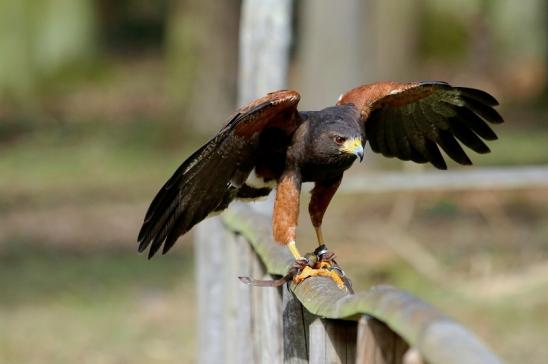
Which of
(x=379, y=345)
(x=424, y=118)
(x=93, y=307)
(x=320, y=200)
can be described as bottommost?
(x=379, y=345)

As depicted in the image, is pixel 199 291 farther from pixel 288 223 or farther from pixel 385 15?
pixel 385 15

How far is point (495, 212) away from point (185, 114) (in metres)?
8.52

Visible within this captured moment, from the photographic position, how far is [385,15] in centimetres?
1877

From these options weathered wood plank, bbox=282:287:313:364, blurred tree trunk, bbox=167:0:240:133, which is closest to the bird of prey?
weathered wood plank, bbox=282:287:313:364

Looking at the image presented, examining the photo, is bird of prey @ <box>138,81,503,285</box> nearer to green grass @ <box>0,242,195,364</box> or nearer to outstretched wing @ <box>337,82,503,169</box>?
outstretched wing @ <box>337,82,503,169</box>

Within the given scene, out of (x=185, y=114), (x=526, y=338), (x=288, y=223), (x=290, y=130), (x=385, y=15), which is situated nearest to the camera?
(x=288, y=223)

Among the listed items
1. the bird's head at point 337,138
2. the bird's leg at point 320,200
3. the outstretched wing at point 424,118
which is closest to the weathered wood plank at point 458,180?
the outstretched wing at point 424,118

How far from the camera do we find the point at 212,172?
516cm

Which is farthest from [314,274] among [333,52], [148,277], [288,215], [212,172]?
[333,52]

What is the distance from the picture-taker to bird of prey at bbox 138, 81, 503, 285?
495cm

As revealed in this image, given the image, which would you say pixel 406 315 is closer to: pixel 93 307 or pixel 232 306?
pixel 232 306

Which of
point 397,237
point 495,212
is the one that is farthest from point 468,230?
point 397,237

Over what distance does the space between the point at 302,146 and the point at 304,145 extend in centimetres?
1

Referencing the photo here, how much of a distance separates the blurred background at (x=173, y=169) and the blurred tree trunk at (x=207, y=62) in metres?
0.03
